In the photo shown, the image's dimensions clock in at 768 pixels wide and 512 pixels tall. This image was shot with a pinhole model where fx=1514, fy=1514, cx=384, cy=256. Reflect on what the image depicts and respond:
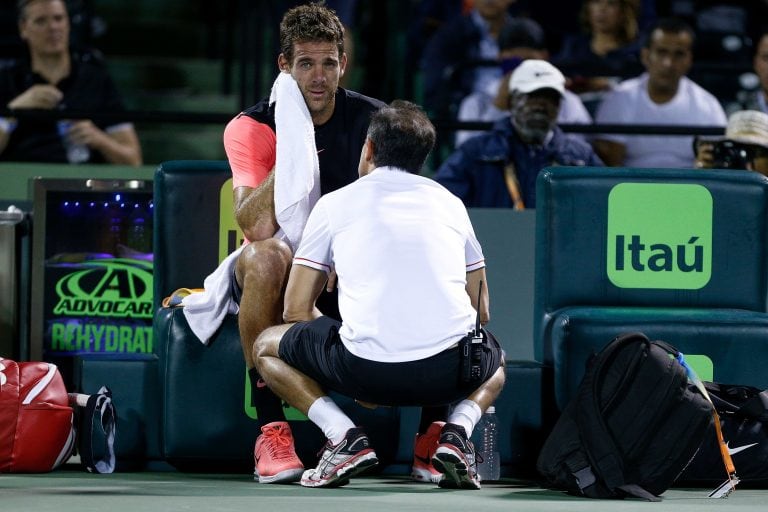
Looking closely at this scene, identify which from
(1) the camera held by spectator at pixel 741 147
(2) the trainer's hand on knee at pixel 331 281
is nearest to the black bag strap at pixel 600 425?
(2) the trainer's hand on knee at pixel 331 281

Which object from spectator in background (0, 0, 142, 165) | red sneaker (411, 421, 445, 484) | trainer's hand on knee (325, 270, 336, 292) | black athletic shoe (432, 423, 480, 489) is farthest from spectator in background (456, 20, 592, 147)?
black athletic shoe (432, 423, 480, 489)

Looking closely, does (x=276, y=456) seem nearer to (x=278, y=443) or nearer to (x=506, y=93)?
(x=278, y=443)

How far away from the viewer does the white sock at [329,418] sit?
14.9 feet

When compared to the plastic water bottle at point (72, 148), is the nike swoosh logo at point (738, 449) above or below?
below

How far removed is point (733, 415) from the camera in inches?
189

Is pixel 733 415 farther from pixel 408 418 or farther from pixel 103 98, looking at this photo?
pixel 103 98

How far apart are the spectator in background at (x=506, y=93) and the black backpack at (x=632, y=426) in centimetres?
323

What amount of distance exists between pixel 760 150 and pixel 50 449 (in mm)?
3426

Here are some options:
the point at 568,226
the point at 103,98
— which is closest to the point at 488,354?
the point at 568,226

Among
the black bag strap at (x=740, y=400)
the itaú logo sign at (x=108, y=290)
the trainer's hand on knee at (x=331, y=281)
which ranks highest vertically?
the trainer's hand on knee at (x=331, y=281)

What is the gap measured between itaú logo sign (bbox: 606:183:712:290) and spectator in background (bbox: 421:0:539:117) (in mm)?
3128

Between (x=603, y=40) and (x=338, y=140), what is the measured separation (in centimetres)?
385

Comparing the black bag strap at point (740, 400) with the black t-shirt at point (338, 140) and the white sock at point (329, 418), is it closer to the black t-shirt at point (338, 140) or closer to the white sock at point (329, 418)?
the white sock at point (329, 418)

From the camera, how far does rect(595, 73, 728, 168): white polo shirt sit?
25.1 feet
